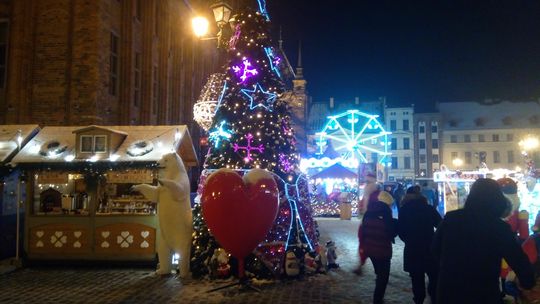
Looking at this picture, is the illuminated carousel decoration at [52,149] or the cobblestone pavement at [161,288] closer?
the cobblestone pavement at [161,288]

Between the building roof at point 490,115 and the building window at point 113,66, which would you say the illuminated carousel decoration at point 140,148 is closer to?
the building window at point 113,66

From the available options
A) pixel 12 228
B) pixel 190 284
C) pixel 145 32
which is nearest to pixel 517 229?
pixel 190 284

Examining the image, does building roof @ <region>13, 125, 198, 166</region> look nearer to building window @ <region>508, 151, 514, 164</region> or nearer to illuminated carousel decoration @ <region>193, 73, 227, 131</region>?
illuminated carousel decoration @ <region>193, 73, 227, 131</region>

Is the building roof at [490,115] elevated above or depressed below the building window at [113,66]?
above

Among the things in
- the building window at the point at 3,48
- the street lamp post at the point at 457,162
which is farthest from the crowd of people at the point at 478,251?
the street lamp post at the point at 457,162

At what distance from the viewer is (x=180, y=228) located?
9461 millimetres

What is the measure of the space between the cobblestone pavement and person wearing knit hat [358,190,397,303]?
116cm

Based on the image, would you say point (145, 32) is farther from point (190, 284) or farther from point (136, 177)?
point (190, 284)

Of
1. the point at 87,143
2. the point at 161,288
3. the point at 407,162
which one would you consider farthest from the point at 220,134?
the point at 407,162

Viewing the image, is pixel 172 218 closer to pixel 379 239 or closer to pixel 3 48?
pixel 379 239

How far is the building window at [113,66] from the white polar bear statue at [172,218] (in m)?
8.96

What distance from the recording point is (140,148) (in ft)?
36.5

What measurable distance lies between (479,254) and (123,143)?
959 centimetres

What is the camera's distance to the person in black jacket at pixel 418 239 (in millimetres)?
6402
